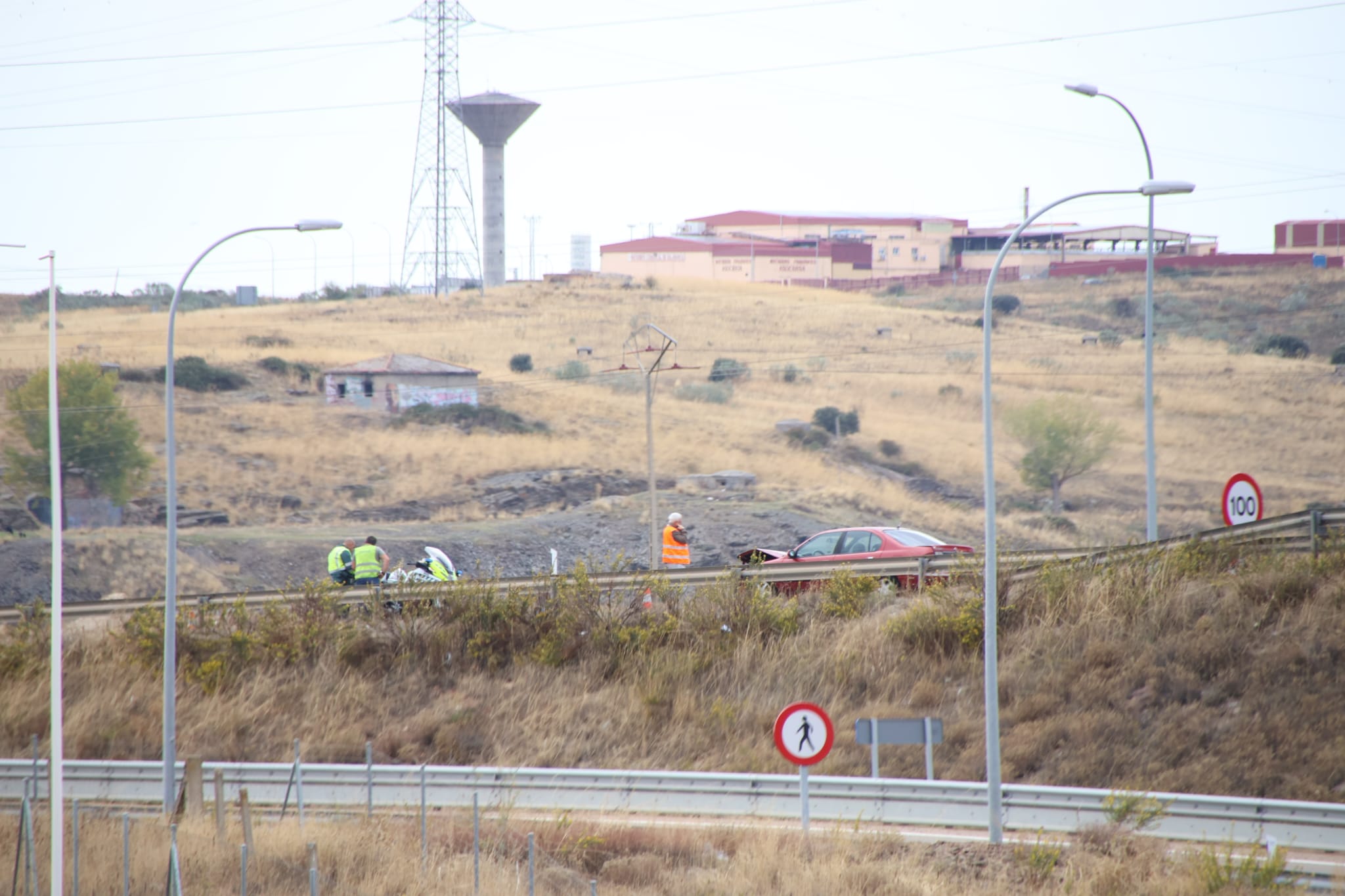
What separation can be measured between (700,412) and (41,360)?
31.9m

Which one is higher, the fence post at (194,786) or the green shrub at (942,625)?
the green shrub at (942,625)

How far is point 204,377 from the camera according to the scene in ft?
194

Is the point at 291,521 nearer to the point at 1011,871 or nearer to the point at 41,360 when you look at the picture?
the point at 41,360

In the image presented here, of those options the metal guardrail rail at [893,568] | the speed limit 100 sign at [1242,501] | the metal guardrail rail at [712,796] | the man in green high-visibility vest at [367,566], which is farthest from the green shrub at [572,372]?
the speed limit 100 sign at [1242,501]

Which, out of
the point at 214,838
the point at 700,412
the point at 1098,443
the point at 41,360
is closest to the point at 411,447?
the point at 700,412

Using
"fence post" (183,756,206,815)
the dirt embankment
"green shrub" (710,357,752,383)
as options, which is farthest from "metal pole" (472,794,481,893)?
"green shrub" (710,357,752,383)

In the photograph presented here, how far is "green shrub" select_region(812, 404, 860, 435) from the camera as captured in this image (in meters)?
57.6

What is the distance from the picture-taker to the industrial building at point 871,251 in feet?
339

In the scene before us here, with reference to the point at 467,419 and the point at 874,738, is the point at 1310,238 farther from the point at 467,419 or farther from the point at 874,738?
the point at 874,738

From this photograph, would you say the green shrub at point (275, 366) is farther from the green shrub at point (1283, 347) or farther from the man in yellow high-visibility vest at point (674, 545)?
the green shrub at point (1283, 347)

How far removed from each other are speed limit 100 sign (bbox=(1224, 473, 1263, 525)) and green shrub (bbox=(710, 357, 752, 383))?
49823mm

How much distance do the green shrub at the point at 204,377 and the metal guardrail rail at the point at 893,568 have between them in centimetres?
3708

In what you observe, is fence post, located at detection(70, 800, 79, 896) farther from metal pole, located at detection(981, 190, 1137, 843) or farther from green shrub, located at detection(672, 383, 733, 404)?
green shrub, located at detection(672, 383, 733, 404)

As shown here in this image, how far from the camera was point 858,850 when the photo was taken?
12.6 metres
